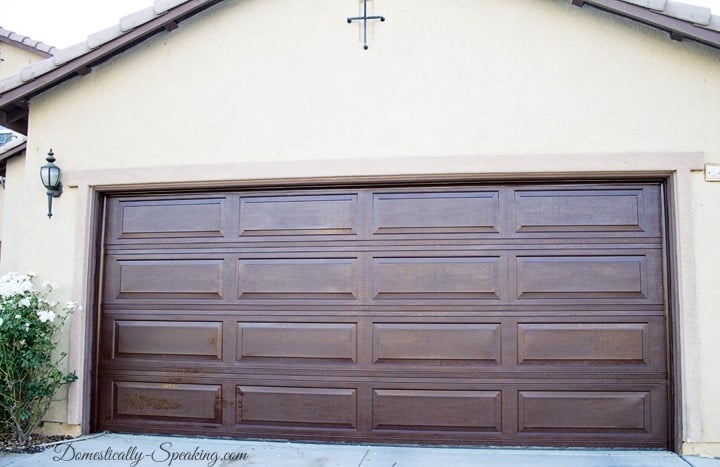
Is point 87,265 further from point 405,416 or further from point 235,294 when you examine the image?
point 405,416

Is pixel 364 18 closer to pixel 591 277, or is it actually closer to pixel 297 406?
pixel 591 277

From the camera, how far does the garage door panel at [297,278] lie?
214 inches

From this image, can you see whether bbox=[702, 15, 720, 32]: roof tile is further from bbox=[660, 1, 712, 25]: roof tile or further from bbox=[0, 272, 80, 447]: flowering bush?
bbox=[0, 272, 80, 447]: flowering bush

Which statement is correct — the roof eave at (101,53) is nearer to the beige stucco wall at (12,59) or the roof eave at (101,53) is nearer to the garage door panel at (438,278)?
the garage door panel at (438,278)

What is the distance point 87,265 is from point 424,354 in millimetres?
3200

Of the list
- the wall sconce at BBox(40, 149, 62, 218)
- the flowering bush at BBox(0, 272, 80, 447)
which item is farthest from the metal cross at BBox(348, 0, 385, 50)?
the flowering bush at BBox(0, 272, 80, 447)


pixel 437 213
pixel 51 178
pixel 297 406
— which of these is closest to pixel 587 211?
pixel 437 213

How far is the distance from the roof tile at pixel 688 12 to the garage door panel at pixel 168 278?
425cm

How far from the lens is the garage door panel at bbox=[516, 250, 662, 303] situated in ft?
16.7

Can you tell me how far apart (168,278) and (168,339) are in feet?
1.83

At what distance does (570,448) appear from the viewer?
5066 millimetres

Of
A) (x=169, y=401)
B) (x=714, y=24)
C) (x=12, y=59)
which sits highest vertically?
(x=12, y=59)

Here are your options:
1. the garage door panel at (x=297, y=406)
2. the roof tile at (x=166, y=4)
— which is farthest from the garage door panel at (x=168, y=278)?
the roof tile at (x=166, y=4)

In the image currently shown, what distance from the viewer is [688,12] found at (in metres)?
4.70
